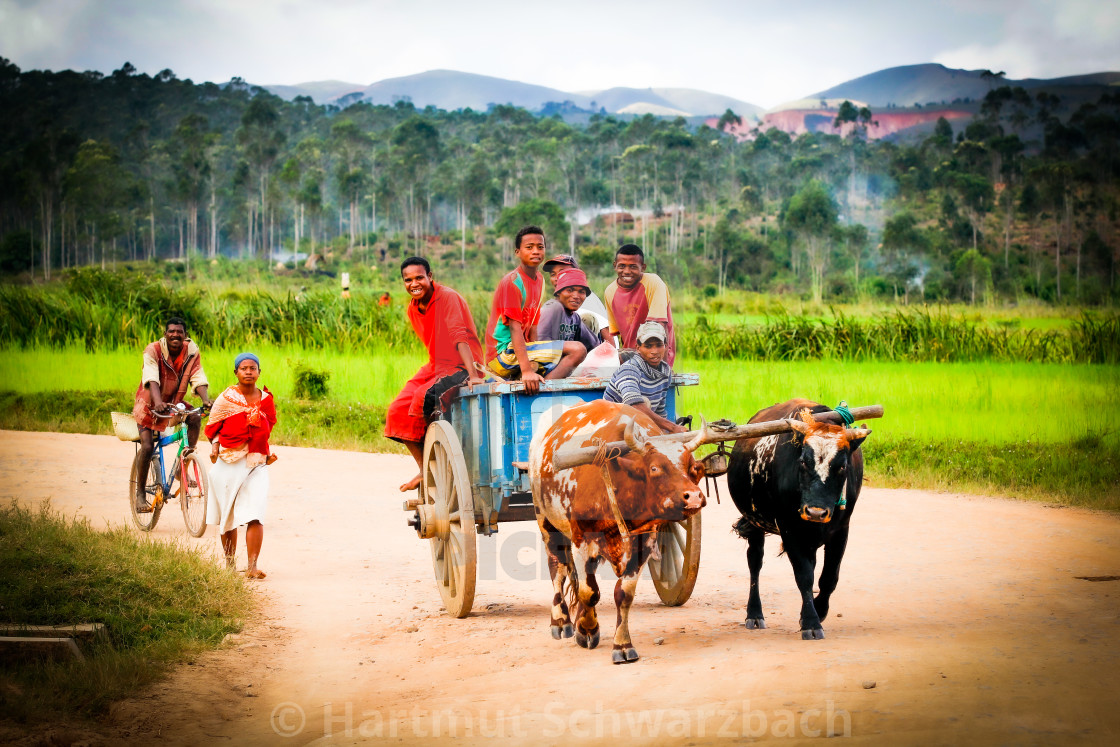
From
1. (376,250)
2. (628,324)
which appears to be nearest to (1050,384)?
(628,324)

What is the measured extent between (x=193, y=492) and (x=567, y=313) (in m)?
4.15

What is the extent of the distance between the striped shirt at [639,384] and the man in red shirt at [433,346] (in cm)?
122

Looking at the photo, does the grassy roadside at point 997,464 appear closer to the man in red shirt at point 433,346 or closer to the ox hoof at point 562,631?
the man in red shirt at point 433,346

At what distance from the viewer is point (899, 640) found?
5.10 metres

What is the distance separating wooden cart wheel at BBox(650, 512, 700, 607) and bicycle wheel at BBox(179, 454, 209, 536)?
415cm

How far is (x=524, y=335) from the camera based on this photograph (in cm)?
625

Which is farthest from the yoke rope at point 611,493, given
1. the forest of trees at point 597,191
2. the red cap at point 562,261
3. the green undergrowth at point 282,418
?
the forest of trees at point 597,191

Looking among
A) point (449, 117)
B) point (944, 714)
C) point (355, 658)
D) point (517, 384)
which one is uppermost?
point (449, 117)

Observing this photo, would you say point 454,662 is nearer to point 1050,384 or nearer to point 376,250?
point 1050,384

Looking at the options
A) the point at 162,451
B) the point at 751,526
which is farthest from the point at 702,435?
the point at 162,451

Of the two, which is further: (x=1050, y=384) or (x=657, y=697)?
(x=1050, y=384)

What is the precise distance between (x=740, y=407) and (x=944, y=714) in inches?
391

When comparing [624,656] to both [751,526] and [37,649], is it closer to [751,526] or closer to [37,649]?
[751,526]

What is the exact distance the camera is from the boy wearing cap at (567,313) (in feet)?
21.1
